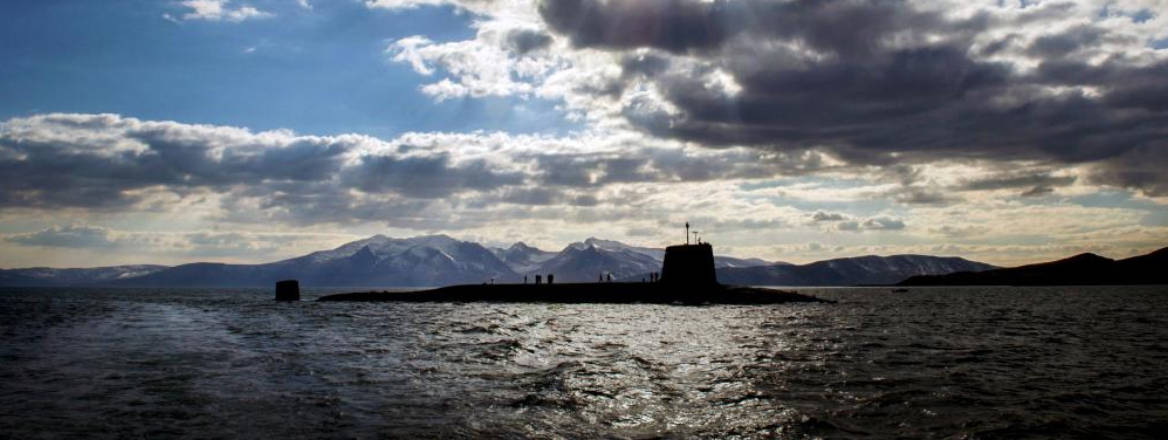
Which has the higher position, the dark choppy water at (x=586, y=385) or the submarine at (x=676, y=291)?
the submarine at (x=676, y=291)

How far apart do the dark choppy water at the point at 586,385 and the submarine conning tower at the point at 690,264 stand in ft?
145

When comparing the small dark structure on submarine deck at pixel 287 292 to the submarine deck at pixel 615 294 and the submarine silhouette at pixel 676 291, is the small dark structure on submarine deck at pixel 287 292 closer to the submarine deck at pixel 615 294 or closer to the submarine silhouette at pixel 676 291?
the submarine deck at pixel 615 294

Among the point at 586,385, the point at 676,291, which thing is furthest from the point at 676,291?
the point at 586,385

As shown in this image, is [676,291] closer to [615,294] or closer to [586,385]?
[615,294]

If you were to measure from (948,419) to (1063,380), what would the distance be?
339 inches

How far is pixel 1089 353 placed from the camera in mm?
30094

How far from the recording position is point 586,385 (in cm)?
2170

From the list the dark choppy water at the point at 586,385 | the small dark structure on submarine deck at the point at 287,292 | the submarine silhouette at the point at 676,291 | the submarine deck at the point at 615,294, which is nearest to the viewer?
the dark choppy water at the point at 586,385

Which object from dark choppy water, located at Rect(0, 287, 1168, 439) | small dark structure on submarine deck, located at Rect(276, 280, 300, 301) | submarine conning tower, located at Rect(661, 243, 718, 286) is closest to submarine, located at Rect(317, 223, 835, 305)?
submarine conning tower, located at Rect(661, 243, 718, 286)

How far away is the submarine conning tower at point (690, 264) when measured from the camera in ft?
277

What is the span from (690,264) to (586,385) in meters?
65.0

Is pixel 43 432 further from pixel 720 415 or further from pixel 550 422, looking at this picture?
pixel 720 415

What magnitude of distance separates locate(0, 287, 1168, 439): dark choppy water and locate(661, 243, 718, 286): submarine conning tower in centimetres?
4424

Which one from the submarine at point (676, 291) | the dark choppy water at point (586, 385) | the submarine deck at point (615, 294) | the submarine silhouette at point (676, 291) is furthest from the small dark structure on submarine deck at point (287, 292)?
the dark choppy water at point (586, 385)
